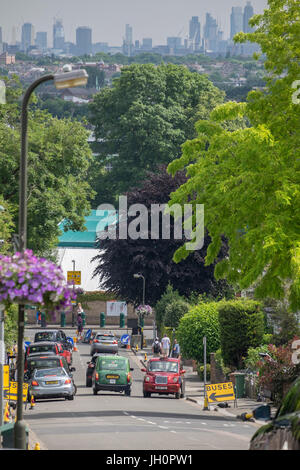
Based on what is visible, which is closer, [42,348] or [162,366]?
[162,366]

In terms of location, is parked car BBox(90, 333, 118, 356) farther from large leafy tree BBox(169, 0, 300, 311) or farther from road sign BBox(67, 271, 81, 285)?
road sign BBox(67, 271, 81, 285)

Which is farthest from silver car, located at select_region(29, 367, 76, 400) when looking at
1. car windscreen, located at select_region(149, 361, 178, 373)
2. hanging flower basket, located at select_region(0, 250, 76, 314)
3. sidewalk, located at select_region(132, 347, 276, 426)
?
hanging flower basket, located at select_region(0, 250, 76, 314)

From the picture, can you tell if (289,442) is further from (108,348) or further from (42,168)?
(108,348)

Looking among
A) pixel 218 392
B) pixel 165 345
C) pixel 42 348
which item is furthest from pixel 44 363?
pixel 165 345

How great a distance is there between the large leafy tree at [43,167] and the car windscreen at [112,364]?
1129 cm

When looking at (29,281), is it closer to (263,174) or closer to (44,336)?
(263,174)

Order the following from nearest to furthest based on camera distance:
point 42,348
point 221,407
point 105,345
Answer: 1. point 221,407
2. point 42,348
3. point 105,345

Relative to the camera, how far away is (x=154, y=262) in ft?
207

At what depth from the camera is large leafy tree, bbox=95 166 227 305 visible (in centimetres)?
6250

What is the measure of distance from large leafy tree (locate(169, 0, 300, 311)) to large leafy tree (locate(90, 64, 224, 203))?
57.6 meters

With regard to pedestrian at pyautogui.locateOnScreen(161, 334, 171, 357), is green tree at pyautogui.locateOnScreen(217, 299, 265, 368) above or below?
above

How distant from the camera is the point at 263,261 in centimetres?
2733

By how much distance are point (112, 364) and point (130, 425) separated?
1225cm
